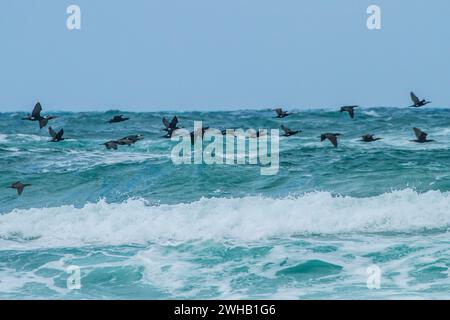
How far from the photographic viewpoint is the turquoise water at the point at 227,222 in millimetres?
13258

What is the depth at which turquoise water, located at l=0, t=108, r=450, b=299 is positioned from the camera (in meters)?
13.3

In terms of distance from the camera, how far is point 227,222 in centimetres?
1778

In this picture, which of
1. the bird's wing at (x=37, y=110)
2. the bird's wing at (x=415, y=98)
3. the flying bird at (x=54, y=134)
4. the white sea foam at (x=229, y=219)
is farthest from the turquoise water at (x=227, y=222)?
the bird's wing at (x=37, y=110)

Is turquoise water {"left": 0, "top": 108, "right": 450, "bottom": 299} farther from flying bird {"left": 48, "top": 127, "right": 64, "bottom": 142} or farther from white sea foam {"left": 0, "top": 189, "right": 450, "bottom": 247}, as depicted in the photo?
flying bird {"left": 48, "top": 127, "right": 64, "bottom": 142}

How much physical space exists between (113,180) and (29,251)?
8.13 m

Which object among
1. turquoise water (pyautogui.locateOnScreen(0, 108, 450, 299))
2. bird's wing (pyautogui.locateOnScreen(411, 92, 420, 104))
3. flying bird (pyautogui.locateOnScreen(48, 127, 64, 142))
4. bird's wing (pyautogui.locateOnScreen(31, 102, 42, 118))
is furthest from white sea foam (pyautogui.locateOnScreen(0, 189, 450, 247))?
bird's wing (pyautogui.locateOnScreen(31, 102, 42, 118))

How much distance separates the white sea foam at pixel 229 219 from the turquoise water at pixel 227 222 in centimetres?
4

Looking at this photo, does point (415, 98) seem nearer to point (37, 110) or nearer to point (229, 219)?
point (229, 219)

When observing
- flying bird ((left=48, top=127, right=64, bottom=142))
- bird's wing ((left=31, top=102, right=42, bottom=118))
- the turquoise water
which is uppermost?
bird's wing ((left=31, top=102, right=42, bottom=118))

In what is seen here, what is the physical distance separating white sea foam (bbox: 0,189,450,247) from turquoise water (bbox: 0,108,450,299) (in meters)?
0.04

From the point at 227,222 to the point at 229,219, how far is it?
23 cm

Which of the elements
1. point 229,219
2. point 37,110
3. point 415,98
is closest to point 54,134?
point 37,110

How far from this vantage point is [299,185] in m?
21.8
